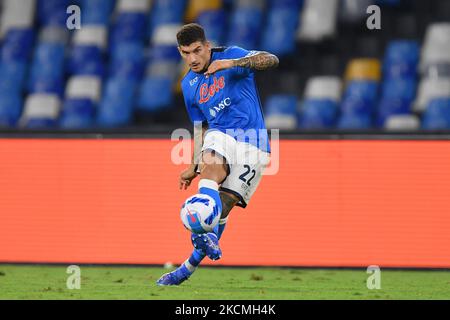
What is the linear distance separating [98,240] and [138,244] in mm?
407

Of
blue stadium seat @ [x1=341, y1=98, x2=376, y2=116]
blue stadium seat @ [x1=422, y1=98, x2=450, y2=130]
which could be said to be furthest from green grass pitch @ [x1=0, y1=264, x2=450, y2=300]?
blue stadium seat @ [x1=341, y1=98, x2=376, y2=116]

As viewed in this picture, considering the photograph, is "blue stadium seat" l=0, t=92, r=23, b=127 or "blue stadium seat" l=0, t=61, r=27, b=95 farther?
"blue stadium seat" l=0, t=61, r=27, b=95

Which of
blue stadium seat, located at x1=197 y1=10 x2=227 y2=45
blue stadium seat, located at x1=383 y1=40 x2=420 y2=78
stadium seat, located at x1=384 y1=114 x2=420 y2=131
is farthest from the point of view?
blue stadium seat, located at x1=197 y1=10 x2=227 y2=45

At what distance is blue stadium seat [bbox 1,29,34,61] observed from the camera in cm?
1376

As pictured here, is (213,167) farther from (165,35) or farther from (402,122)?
(165,35)

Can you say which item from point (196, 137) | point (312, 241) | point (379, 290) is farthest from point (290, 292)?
point (312, 241)

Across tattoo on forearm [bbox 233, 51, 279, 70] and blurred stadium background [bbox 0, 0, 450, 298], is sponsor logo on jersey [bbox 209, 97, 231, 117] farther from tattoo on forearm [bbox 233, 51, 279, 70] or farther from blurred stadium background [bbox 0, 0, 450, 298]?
blurred stadium background [bbox 0, 0, 450, 298]

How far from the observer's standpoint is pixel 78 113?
13047 mm

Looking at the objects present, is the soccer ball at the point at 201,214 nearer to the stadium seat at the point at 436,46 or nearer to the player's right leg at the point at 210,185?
the player's right leg at the point at 210,185

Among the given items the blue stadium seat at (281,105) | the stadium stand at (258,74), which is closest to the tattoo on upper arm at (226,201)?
the stadium stand at (258,74)

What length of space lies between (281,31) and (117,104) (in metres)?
2.32

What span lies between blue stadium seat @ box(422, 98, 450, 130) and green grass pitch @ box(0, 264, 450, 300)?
2.64m

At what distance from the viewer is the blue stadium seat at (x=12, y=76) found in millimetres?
13359

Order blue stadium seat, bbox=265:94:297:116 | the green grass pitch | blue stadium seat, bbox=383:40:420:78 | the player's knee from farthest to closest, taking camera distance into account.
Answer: blue stadium seat, bbox=383:40:420:78 < blue stadium seat, bbox=265:94:297:116 < the green grass pitch < the player's knee
